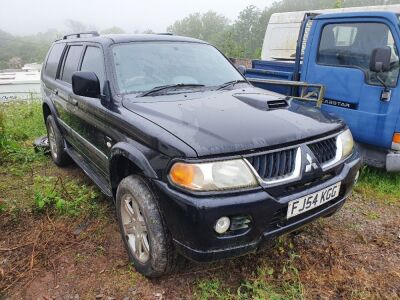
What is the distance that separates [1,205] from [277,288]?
9.27 feet

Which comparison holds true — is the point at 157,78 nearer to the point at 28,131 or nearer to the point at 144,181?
the point at 144,181

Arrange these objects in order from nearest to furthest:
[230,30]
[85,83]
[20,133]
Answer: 1. [85,83]
2. [20,133]
3. [230,30]

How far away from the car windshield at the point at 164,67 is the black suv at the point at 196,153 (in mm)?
11

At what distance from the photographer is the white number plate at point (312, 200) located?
2230 mm

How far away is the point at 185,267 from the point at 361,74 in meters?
3.11

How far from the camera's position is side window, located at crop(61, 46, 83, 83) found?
3.97 m

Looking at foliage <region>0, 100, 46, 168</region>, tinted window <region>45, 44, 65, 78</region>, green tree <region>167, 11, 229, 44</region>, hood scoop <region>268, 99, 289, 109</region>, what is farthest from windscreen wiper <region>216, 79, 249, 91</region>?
green tree <region>167, 11, 229, 44</region>

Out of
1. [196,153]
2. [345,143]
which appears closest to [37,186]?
[196,153]

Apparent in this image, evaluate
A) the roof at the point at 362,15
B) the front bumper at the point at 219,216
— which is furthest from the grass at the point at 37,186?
the roof at the point at 362,15

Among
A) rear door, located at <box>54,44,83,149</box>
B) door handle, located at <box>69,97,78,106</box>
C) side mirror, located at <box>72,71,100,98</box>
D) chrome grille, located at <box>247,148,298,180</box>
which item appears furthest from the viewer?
rear door, located at <box>54,44,83,149</box>

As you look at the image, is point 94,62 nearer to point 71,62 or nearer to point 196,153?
point 71,62

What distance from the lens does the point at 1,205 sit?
3596mm

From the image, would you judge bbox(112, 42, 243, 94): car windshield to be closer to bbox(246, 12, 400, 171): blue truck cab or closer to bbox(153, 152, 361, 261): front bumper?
bbox(153, 152, 361, 261): front bumper

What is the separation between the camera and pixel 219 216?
2.00 meters
